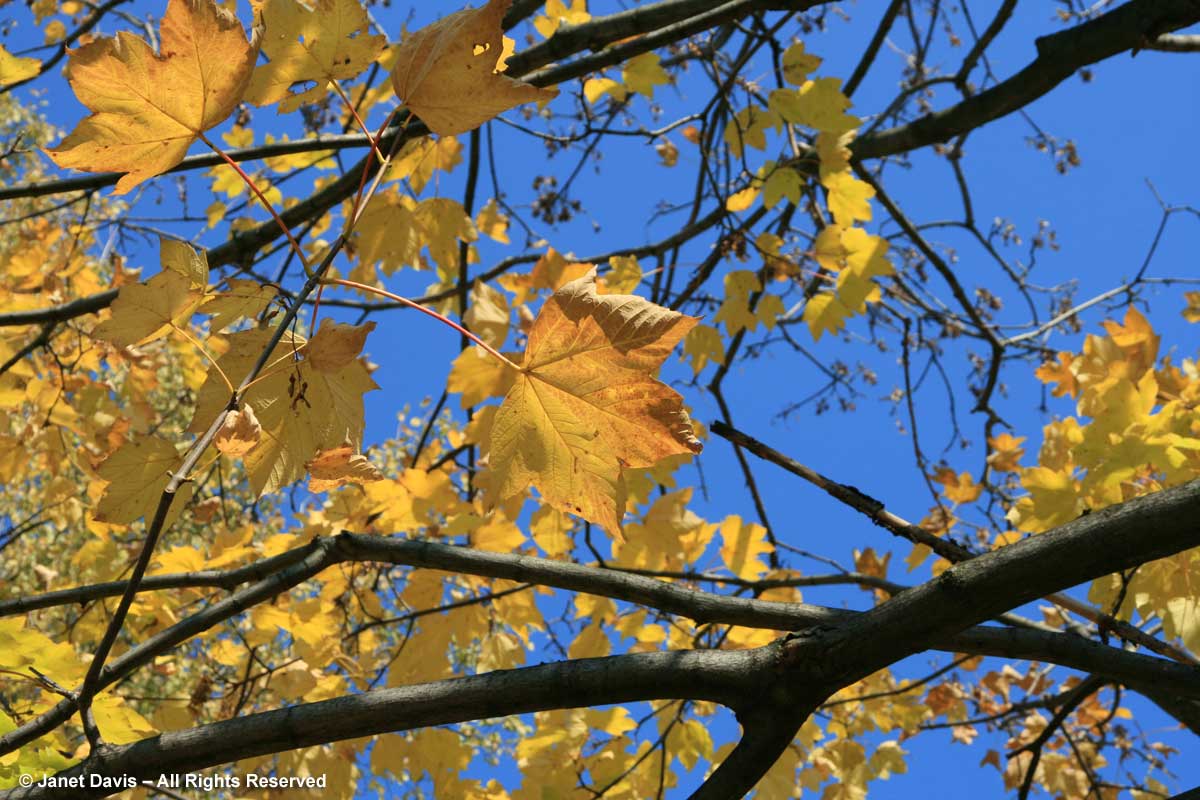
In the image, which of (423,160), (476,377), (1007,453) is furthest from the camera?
(1007,453)

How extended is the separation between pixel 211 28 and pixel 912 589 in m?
0.94

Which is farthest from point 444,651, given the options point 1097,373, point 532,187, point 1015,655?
point 532,187

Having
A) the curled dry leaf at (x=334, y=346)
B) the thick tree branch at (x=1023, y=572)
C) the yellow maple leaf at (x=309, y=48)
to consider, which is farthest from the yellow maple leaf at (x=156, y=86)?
the thick tree branch at (x=1023, y=572)

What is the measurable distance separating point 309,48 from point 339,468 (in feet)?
1.84

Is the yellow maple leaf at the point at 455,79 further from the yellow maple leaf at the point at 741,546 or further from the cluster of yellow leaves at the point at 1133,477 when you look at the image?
the yellow maple leaf at the point at 741,546

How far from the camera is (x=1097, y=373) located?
97.0 inches

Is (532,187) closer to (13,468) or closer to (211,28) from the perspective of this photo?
(13,468)

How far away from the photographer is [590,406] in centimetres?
104

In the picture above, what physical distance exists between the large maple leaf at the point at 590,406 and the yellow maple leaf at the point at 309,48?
0.44 metres

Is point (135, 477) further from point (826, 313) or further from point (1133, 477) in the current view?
point (826, 313)

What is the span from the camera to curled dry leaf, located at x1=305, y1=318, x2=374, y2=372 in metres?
0.99

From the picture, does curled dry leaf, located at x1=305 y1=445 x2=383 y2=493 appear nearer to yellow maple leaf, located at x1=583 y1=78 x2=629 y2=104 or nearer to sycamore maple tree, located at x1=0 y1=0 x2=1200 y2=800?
sycamore maple tree, located at x1=0 y1=0 x2=1200 y2=800

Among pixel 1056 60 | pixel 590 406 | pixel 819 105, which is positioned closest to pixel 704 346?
pixel 819 105

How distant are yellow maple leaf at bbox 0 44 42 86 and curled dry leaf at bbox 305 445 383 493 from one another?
146 cm
